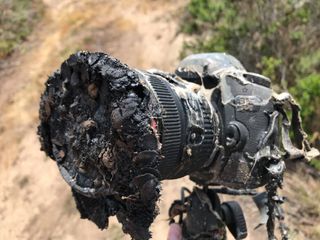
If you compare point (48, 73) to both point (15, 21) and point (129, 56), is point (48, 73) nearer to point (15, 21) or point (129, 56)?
Result: point (129, 56)

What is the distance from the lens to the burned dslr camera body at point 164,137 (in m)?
1.49

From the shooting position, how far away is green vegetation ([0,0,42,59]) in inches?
213

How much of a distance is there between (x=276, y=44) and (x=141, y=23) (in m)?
1.89

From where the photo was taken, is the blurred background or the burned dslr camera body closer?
the burned dslr camera body

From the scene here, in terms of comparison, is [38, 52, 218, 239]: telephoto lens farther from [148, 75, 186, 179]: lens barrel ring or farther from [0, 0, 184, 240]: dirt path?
[0, 0, 184, 240]: dirt path

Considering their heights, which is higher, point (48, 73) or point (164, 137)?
point (164, 137)

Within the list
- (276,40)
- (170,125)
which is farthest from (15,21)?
(170,125)

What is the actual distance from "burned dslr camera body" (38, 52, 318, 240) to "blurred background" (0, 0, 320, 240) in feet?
3.73

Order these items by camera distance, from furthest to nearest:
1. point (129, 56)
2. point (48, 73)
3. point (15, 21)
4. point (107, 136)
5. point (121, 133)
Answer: point (15, 21) < point (129, 56) < point (48, 73) < point (107, 136) < point (121, 133)

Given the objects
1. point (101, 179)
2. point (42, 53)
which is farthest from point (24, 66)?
point (101, 179)

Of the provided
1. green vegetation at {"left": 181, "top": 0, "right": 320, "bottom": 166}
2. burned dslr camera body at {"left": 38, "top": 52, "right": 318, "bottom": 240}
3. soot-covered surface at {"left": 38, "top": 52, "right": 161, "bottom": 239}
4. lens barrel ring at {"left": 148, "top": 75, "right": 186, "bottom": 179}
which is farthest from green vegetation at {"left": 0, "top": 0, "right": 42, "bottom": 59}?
lens barrel ring at {"left": 148, "top": 75, "right": 186, "bottom": 179}

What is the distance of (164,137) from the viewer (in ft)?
5.36

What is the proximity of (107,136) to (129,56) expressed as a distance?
3.64 m

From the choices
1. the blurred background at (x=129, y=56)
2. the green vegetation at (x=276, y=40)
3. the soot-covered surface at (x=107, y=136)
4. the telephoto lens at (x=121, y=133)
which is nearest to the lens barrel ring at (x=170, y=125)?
the telephoto lens at (x=121, y=133)
